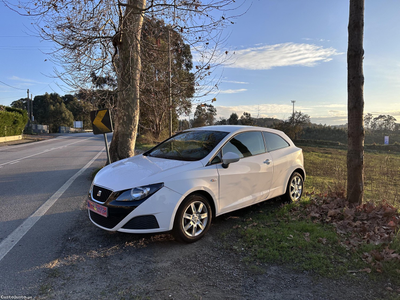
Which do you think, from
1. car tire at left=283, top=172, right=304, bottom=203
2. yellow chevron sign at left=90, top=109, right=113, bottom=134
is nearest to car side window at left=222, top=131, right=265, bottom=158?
car tire at left=283, top=172, right=304, bottom=203

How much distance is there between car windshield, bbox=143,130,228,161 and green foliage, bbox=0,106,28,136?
84.9 feet

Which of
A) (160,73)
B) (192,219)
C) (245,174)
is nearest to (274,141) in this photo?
(245,174)

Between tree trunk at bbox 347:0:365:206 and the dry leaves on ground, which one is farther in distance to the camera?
tree trunk at bbox 347:0:365:206

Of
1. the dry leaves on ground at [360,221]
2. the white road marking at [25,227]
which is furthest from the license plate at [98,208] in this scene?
the dry leaves on ground at [360,221]

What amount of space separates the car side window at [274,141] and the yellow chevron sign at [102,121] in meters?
4.04

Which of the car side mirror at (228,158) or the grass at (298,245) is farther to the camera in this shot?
the car side mirror at (228,158)

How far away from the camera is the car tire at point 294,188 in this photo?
5.61 meters

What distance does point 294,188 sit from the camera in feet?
19.0

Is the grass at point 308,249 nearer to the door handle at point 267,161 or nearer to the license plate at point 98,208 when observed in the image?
the door handle at point 267,161

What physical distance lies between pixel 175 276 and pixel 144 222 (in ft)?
2.65

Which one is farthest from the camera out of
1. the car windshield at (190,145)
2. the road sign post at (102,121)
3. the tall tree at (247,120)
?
the tall tree at (247,120)

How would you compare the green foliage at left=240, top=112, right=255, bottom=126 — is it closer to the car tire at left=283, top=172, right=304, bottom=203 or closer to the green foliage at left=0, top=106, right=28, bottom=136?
the green foliage at left=0, top=106, right=28, bottom=136

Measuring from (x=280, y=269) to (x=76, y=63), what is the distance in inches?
292

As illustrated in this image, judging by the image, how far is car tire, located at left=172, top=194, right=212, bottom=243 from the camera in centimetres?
367
